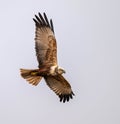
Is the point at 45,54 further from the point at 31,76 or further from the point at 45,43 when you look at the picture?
the point at 31,76

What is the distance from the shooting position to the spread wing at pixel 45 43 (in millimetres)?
6988

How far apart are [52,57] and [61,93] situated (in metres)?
0.60

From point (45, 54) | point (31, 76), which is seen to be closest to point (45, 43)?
point (45, 54)

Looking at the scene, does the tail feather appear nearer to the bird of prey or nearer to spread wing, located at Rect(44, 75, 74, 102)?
the bird of prey

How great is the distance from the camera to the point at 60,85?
7.29 metres

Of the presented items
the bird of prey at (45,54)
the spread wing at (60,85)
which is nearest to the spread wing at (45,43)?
the bird of prey at (45,54)

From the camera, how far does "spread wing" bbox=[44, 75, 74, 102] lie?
23.5 feet

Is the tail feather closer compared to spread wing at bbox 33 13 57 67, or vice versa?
the tail feather

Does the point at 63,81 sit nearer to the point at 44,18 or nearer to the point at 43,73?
the point at 43,73

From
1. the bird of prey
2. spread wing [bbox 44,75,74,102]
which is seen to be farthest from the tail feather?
spread wing [bbox 44,75,74,102]

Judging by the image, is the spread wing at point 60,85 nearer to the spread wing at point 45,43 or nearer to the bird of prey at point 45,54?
the bird of prey at point 45,54

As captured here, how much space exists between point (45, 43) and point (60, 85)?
1.88ft

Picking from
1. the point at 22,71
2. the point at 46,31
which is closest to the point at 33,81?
the point at 22,71

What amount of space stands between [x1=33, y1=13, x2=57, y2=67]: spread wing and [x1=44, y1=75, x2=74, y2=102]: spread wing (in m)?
0.24
